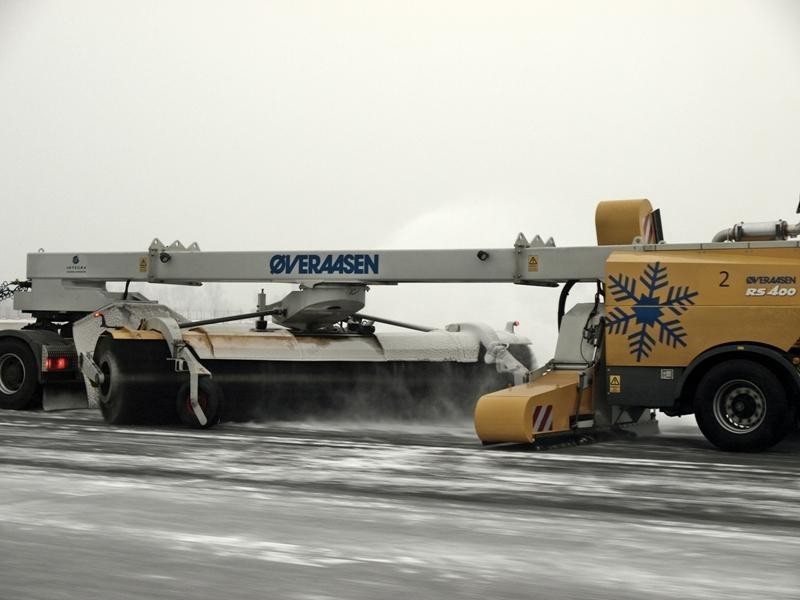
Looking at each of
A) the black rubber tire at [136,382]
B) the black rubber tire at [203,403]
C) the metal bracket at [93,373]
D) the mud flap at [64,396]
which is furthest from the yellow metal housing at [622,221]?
the mud flap at [64,396]

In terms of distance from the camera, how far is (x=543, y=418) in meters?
10.2

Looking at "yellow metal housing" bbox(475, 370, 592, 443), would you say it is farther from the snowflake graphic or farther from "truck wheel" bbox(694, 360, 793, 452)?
"truck wheel" bbox(694, 360, 793, 452)

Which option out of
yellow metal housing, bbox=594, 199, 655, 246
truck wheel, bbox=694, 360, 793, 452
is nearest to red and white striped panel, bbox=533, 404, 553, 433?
truck wheel, bbox=694, 360, 793, 452

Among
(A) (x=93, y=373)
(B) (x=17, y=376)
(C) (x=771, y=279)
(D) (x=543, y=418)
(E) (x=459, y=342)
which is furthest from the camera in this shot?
(B) (x=17, y=376)

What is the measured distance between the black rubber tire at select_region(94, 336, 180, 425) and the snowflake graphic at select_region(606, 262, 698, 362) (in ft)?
16.0

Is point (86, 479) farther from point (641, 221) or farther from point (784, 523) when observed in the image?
point (641, 221)

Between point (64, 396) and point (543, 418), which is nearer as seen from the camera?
point (543, 418)

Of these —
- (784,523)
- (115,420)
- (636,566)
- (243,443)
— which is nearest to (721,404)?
(784,523)

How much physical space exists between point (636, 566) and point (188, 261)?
8.83 metres

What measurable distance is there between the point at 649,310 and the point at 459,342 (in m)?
3.50

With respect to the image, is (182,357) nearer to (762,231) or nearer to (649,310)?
(649,310)

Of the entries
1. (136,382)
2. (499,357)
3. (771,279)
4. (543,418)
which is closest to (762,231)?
(771,279)

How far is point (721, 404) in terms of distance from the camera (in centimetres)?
1002

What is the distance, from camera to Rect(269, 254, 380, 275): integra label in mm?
12297
